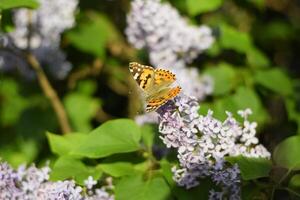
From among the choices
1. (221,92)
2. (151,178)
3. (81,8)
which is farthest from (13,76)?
(151,178)

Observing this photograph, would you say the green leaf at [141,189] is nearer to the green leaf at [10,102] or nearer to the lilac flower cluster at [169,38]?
the lilac flower cluster at [169,38]

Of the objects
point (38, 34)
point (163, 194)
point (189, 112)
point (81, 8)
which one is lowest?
point (163, 194)

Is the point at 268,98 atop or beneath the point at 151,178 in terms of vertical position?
atop

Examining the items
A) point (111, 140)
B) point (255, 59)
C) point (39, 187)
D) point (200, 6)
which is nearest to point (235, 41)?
point (255, 59)

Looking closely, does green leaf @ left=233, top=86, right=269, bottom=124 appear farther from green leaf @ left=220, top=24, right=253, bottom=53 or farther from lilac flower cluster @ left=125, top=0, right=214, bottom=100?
green leaf @ left=220, top=24, right=253, bottom=53

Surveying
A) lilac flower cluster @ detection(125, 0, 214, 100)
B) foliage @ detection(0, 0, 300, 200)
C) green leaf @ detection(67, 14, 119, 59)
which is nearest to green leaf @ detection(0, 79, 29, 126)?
foliage @ detection(0, 0, 300, 200)

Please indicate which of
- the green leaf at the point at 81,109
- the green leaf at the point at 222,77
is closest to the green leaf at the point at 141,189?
the green leaf at the point at 222,77

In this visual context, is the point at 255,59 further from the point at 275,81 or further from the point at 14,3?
the point at 14,3

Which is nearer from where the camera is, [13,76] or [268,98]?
[268,98]

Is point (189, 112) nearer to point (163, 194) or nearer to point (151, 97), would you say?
point (151, 97)
